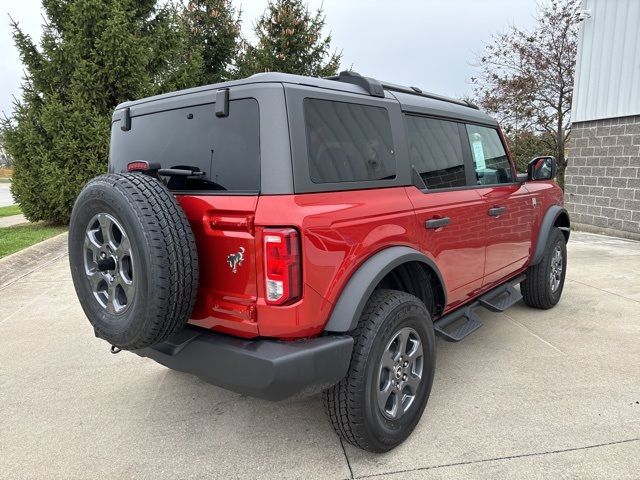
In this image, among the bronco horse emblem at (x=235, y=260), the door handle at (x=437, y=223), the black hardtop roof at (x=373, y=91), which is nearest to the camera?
the bronco horse emblem at (x=235, y=260)

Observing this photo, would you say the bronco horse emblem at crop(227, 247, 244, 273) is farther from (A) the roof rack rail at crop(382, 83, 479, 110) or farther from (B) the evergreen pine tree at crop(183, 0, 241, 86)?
(B) the evergreen pine tree at crop(183, 0, 241, 86)

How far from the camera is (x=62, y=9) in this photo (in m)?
10.5

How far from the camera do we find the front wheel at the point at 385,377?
2.19 metres

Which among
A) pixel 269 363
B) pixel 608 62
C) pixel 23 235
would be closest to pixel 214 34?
pixel 23 235

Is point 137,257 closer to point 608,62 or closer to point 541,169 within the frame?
point 541,169

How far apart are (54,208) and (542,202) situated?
10.5 meters

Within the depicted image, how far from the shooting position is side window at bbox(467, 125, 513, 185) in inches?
138

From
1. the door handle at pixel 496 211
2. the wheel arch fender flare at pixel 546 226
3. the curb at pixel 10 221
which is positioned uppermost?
the door handle at pixel 496 211

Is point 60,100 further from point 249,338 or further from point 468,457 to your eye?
point 468,457

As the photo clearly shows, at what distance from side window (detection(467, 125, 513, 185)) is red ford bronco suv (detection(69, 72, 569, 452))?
0.87 metres

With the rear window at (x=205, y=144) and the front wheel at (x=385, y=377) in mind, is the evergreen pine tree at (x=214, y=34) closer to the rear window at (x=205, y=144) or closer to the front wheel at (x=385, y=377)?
the rear window at (x=205, y=144)

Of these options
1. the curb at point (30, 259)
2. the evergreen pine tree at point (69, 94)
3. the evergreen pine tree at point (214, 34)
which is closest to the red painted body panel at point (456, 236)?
the curb at point (30, 259)

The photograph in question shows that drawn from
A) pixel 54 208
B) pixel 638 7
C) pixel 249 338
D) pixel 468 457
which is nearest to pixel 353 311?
pixel 249 338

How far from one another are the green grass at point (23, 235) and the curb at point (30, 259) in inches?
9.5
